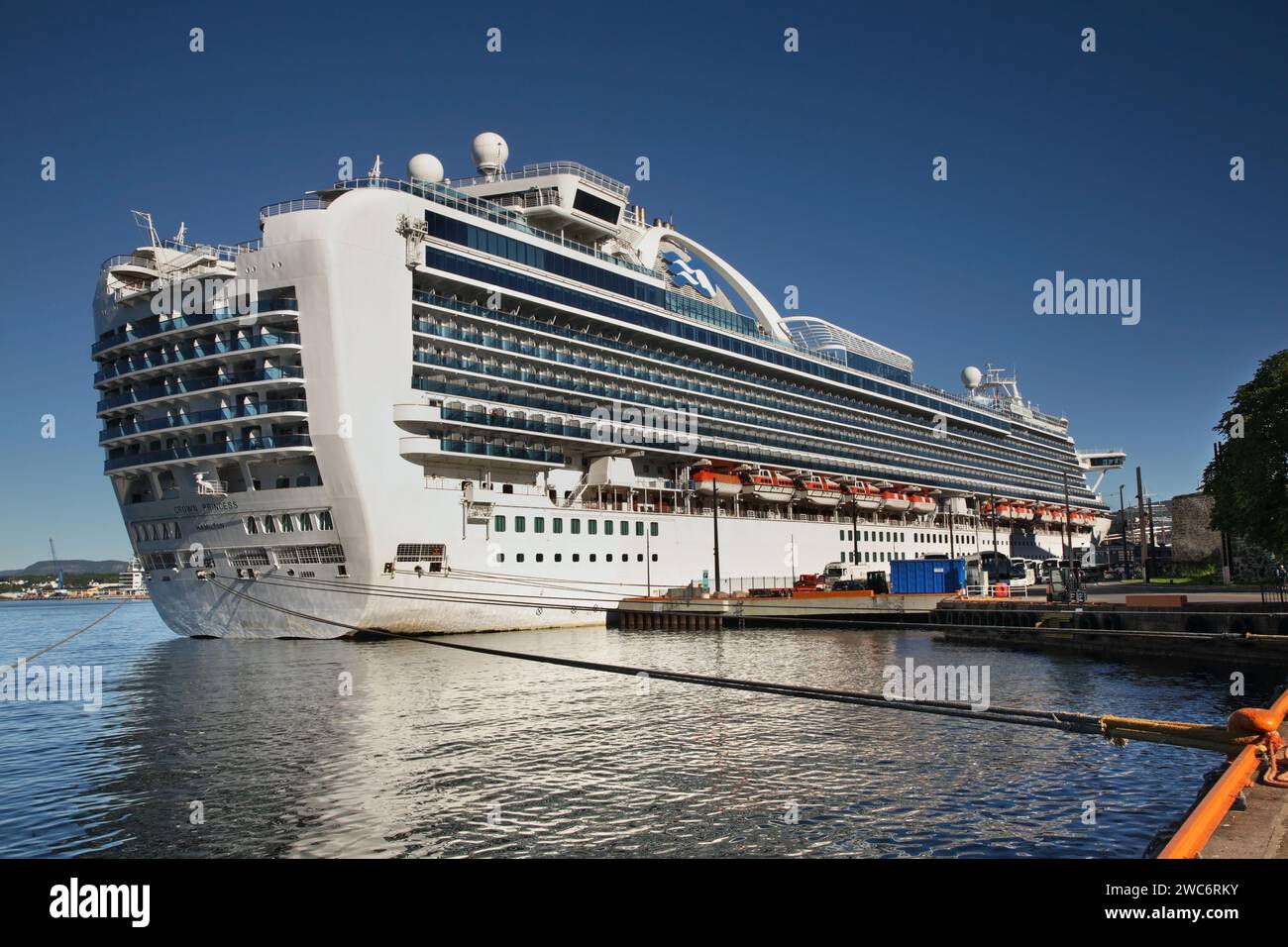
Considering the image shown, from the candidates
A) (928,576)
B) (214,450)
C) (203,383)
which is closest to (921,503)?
(928,576)

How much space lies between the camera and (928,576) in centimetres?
5241

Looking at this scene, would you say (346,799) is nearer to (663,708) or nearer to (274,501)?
(663,708)

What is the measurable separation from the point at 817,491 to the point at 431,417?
33.8 m

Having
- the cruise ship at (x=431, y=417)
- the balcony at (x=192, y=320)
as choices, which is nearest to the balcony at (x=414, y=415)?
the cruise ship at (x=431, y=417)

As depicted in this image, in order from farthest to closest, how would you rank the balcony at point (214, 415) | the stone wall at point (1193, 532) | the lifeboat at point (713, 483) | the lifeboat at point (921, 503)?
1. the lifeboat at point (921, 503)
2. the stone wall at point (1193, 532)
3. the lifeboat at point (713, 483)
4. the balcony at point (214, 415)

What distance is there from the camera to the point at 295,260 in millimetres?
37281

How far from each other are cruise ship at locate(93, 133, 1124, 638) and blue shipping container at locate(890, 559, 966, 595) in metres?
8.89

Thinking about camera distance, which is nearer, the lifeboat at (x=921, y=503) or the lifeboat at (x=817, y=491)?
the lifeboat at (x=817, y=491)

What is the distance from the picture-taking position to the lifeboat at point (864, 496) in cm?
6869

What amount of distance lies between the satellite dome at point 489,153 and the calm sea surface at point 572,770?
115 ft

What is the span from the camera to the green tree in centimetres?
3709

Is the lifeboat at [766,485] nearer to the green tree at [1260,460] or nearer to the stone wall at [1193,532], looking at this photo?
the green tree at [1260,460]

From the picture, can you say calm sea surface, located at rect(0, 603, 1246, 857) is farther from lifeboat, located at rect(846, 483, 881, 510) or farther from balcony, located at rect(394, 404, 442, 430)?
lifeboat, located at rect(846, 483, 881, 510)
